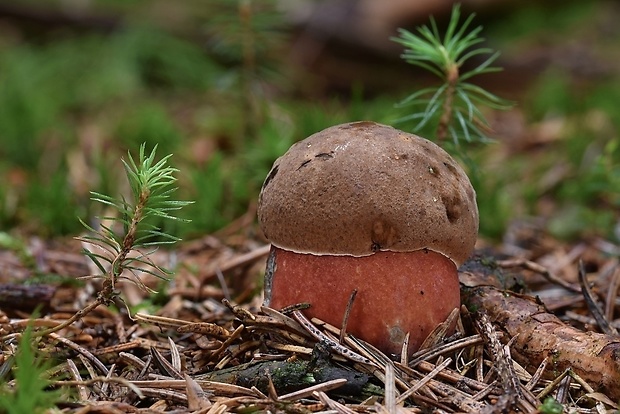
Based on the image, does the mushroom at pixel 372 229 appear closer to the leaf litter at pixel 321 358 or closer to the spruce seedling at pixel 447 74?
the leaf litter at pixel 321 358

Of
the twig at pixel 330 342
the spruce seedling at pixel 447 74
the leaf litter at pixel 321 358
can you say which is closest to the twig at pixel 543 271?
the leaf litter at pixel 321 358

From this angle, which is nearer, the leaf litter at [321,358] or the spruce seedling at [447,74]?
the leaf litter at [321,358]

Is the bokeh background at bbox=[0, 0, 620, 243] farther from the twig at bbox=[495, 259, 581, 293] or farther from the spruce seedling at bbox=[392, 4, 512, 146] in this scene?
the twig at bbox=[495, 259, 581, 293]

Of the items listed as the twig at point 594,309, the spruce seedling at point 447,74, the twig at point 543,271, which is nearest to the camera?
the twig at point 594,309

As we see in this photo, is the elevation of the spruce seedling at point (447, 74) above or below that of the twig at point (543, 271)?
above

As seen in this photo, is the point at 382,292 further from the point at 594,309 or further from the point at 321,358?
the point at 594,309

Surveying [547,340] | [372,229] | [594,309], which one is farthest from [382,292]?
[594,309]

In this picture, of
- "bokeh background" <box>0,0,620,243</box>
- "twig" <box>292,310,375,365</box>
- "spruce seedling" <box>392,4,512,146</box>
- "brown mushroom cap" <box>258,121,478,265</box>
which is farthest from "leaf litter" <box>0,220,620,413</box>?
"bokeh background" <box>0,0,620,243</box>

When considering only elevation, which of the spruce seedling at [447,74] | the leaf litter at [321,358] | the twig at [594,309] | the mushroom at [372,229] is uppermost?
the spruce seedling at [447,74]

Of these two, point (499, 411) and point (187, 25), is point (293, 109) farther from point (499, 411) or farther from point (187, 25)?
point (499, 411)
